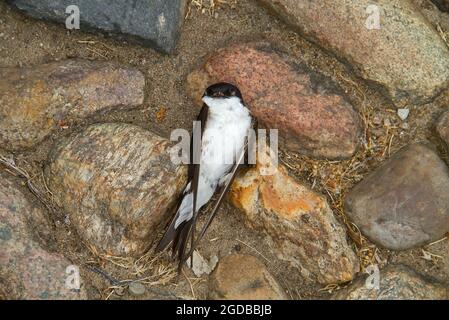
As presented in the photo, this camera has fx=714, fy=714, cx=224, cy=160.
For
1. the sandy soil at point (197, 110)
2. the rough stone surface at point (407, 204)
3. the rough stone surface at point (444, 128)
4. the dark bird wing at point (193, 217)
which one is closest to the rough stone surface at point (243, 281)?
the sandy soil at point (197, 110)

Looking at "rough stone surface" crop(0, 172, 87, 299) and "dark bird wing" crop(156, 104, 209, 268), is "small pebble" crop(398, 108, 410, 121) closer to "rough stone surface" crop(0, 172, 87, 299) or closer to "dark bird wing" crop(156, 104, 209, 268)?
"dark bird wing" crop(156, 104, 209, 268)

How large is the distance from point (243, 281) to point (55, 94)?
1.10 metres

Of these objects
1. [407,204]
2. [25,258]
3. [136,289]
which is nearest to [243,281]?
[136,289]

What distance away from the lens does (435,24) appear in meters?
3.15

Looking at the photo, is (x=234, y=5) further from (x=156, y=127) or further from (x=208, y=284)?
(x=208, y=284)

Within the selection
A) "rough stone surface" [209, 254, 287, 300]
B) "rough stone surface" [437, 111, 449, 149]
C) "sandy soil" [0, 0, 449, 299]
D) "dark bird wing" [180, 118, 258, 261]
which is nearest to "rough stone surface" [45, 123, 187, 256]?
"sandy soil" [0, 0, 449, 299]

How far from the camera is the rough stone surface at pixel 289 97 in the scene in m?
3.06

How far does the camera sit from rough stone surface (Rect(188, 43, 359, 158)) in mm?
3061

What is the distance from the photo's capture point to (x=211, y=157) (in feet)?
10.8

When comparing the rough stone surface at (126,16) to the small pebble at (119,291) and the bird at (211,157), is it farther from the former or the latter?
the small pebble at (119,291)

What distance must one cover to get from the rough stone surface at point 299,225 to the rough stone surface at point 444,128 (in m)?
0.57

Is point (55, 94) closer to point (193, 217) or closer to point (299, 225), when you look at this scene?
point (193, 217)

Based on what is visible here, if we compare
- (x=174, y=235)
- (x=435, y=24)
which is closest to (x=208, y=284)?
(x=174, y=235)

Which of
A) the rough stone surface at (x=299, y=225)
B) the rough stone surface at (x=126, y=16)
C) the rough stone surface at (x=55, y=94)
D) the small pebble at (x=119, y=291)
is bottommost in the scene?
the small pebble at (x=119, y=291)
